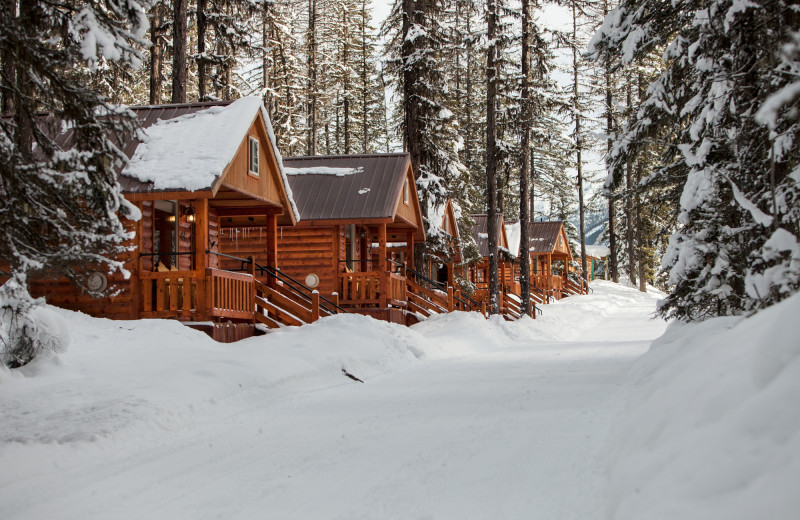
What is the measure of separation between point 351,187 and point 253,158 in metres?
6.72

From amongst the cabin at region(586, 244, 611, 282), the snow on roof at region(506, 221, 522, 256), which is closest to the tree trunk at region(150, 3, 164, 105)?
the snow on roof at region(506, 221, 522, 256)

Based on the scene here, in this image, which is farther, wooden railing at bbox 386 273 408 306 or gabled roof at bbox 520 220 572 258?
gabled roof at bbox 520 220 572 258

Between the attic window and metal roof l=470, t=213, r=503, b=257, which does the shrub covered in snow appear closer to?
the attic window

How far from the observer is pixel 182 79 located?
20547 mm

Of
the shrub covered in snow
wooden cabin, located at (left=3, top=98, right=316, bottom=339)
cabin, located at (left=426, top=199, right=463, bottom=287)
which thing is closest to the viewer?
the shrub covered in snow

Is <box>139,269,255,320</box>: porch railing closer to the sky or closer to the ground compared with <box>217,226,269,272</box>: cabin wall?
closer to the ground

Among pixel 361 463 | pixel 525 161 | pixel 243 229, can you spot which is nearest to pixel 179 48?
pixel 243 229

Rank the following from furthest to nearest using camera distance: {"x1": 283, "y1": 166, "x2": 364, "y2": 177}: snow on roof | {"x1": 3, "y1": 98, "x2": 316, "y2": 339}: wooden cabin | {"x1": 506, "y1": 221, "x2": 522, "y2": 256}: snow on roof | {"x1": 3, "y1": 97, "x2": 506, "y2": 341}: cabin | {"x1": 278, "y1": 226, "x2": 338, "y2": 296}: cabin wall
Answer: {"x1": 506, "y1": 221, "x2": 522, "y2": 256}: snow on roof
{"x1": 283, "y1": 166, "x2": 364, "y2": 177}: snow on roof
{"x1": 278, "y1": 226, "x2": 338, "y2": 296}: cabin wall
{"x1": 3, "y1": 97, "x2": 506, "y2": 341}: cabin
{"x1": 3, "y1": 98, "x2": 316, "y2": 339}: wooden cabin

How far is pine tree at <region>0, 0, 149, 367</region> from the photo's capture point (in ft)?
20.1

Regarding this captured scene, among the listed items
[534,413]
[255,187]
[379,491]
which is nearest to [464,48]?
[255,187]

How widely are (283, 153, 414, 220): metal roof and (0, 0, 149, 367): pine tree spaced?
49.3ft

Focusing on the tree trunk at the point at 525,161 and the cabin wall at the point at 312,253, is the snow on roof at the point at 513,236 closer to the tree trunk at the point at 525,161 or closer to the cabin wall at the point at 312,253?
the tree trunk at the point at 525,161

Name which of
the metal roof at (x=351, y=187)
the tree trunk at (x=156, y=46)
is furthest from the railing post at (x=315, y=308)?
the tree trunk at (x=156, y=46)

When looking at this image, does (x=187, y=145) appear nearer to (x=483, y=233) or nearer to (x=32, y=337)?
(x=32, y=337)
